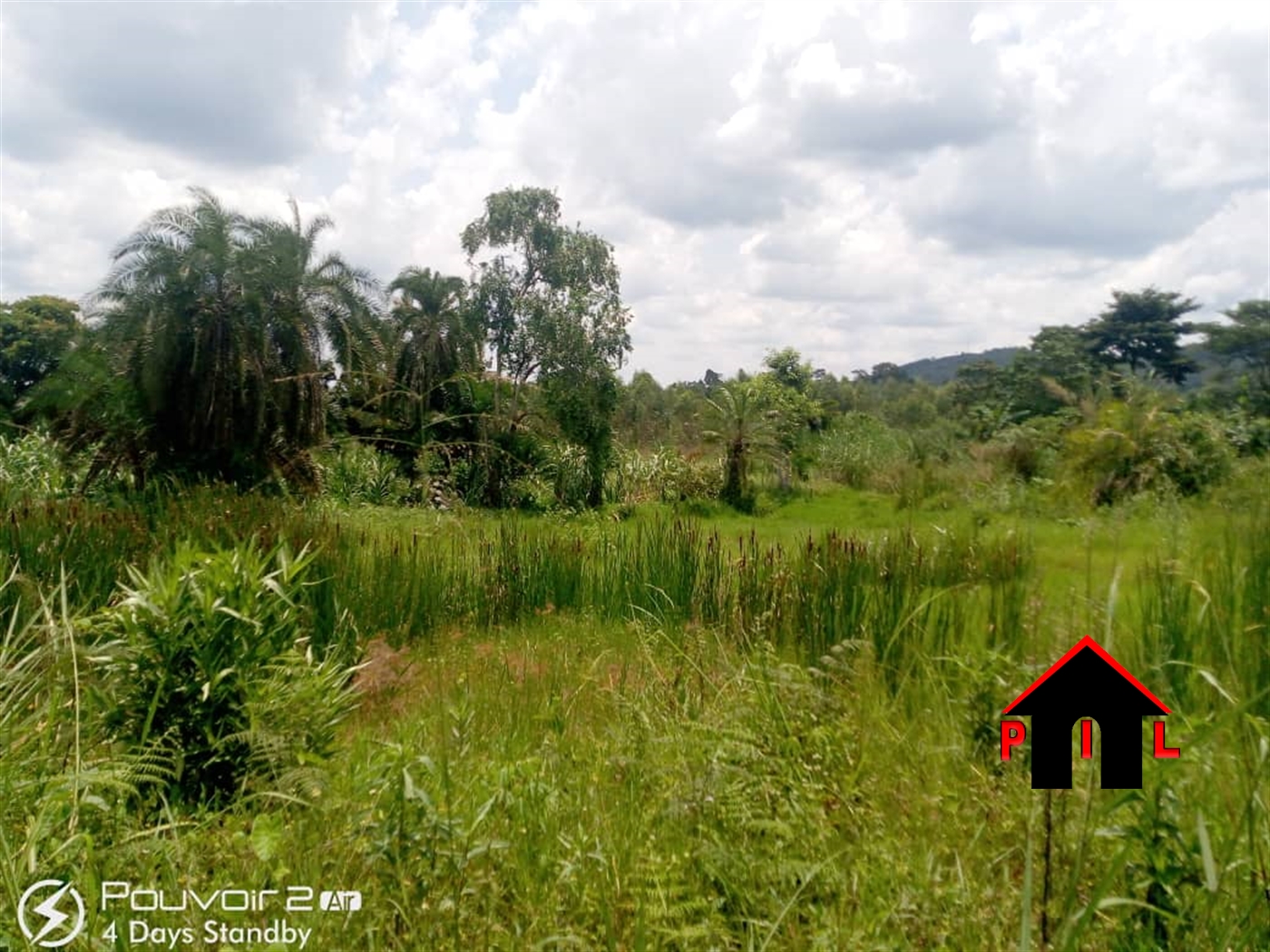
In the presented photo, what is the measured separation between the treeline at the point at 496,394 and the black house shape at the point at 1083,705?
8.16m

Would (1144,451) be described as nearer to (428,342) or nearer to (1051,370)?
(1051,370)

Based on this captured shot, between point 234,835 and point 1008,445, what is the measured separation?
14.2 metres

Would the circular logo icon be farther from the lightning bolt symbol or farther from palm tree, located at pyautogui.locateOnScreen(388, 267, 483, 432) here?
palm tree, located at pyautogui.locateOnScreen(388, 267, 483, 432)

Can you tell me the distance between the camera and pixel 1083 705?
60.9 inches

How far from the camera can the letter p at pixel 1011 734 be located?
2014 millimetres

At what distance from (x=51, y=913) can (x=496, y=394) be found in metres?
12.8

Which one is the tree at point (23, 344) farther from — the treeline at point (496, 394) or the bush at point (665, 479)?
the bush at point (665, 479)

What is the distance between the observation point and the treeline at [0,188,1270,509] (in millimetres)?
9383

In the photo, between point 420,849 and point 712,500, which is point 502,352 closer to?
point 712,500

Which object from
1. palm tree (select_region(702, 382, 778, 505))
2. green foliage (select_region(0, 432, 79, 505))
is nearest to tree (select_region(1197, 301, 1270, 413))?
palm tree (select_region(702, 382, 778, 505))

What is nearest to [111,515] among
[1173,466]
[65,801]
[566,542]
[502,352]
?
[566,542]

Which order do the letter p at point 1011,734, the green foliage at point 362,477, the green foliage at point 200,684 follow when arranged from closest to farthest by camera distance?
the letter p at point 1011,734 → the green foliage at point 200,684 → the green foliage at point 362,477

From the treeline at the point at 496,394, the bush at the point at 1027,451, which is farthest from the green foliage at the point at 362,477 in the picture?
the bush at the point at 1027,451

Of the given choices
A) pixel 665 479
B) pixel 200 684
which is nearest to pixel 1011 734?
pixel 200 684
